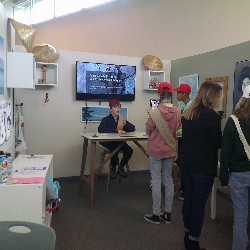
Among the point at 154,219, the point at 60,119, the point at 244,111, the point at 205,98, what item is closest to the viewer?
the point at 244,111

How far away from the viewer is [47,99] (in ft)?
15.4

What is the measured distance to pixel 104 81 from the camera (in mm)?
4980

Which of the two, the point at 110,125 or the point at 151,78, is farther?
the point at 151,78

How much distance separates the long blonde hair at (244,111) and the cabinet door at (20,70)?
2075mm

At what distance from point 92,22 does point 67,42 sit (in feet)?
2.22

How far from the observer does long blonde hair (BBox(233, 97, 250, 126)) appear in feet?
6.70

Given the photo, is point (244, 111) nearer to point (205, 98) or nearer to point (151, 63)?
point (205, 98)

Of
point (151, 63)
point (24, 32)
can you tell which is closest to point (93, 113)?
point (151, 63)

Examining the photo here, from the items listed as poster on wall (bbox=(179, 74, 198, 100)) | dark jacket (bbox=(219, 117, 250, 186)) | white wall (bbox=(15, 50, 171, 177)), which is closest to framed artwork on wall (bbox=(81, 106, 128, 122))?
white wall (bbox=(15, 50, 171, 177))

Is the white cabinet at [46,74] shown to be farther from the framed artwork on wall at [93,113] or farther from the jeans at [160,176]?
the jeans at [160,176]

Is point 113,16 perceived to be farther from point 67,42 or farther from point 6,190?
point 6,190

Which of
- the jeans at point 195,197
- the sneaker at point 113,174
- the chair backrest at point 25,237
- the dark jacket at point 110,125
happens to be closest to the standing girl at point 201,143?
the jeans at point 195,197

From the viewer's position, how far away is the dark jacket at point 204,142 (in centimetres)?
228

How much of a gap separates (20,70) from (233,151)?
2.20 meters
